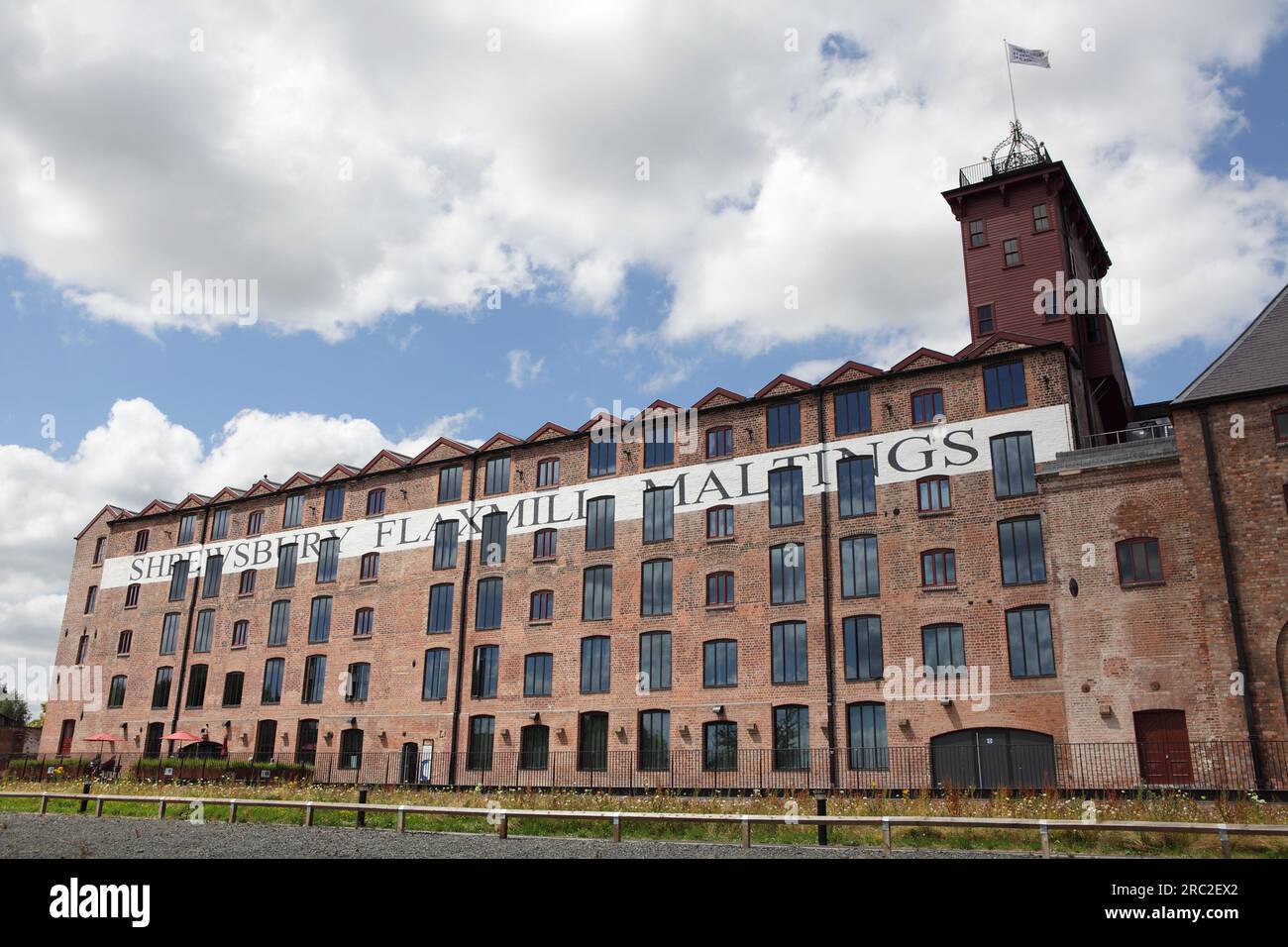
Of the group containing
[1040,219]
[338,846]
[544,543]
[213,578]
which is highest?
A: [1040,219]

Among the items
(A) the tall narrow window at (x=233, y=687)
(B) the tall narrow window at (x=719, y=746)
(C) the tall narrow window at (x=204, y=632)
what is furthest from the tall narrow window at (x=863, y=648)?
(C) the tall narrow window at (x=204, y=632)

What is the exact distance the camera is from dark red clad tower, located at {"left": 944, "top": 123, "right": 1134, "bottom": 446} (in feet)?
101

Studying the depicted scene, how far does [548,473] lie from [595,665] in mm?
7534

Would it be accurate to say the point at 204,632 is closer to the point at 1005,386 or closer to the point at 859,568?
the point at 859,568

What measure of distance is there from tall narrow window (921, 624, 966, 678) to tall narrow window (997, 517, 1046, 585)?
80.3 inches

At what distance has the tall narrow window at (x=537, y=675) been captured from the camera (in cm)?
3222

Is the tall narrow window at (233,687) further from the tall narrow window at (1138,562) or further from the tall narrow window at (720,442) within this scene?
the tall narrow window at (1138,562)

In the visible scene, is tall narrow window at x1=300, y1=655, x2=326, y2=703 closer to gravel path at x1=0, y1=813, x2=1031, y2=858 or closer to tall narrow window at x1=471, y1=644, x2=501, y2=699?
tall narrow window at x1=471, y1=644, x2=501, y2=699

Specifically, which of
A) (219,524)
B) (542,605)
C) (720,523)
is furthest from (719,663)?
(219,524)

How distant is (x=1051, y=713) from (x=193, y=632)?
114 ft

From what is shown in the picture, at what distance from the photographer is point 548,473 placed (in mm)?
34906

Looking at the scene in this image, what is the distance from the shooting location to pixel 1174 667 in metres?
22.0
